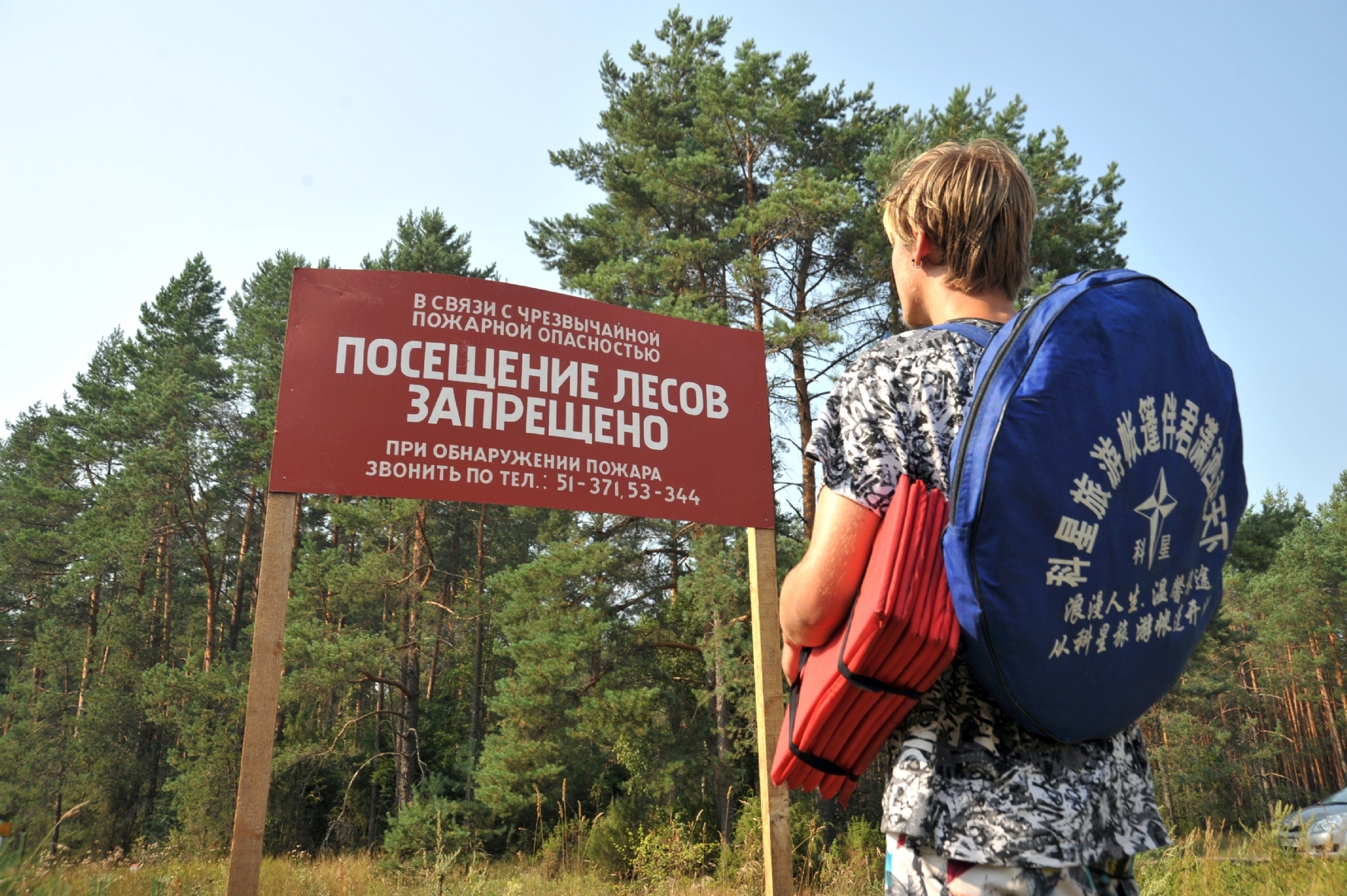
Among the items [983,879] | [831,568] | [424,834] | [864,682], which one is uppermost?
[831,568]

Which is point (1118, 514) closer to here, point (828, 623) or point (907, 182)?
point (828, 623)

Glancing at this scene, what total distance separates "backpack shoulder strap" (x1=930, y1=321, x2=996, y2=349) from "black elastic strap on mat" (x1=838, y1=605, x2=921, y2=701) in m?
0.46

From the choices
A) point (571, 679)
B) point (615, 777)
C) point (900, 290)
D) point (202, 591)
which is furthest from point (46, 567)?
point (900, 290)

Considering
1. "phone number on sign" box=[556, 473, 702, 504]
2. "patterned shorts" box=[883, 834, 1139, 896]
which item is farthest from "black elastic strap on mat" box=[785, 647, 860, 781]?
"phone number on sign" box=[556, 473, 702, 504]

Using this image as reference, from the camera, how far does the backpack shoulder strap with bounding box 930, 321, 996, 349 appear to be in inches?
52.7

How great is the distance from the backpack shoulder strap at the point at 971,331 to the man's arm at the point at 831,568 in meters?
0.33

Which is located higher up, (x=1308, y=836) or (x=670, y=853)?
(x=1308, y=836)

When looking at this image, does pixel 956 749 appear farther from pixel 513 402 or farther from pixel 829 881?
pixel 829 881

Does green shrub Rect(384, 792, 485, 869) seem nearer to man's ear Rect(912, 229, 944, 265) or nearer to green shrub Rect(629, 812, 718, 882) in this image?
green shrub Rect(629, 812, 718, 882)

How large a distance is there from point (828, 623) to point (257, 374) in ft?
88.2

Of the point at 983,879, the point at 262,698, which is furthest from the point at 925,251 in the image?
the point at 262,698

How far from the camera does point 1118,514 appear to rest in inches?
45.0

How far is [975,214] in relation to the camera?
142 cm

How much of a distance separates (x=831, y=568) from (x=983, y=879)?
0.43m
